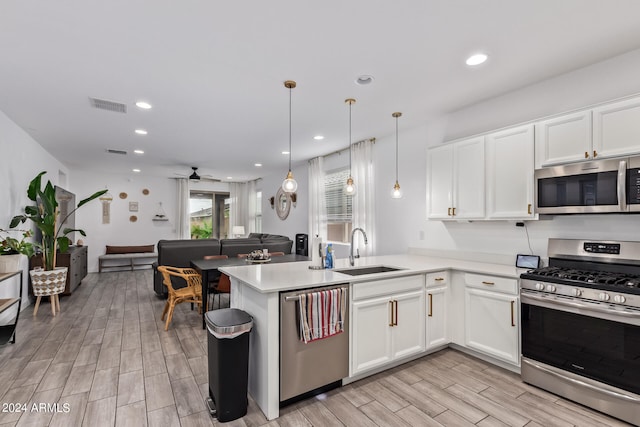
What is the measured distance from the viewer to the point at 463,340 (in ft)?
9.78

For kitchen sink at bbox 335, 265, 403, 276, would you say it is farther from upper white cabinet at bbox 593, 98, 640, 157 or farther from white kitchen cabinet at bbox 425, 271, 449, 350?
upper white cabinet at bbox 593, 98, 640, 157

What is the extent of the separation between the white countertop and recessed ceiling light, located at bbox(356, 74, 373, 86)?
1.77 metres

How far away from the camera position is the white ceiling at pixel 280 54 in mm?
1968

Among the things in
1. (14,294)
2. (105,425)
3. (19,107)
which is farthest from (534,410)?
→ (14,294)

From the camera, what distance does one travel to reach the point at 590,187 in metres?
2.42

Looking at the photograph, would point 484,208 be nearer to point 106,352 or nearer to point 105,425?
point 105,425

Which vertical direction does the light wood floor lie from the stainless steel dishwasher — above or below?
below

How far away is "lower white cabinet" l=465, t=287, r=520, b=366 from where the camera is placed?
2.61 meters

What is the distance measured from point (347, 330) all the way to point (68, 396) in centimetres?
214

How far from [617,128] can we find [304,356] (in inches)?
112

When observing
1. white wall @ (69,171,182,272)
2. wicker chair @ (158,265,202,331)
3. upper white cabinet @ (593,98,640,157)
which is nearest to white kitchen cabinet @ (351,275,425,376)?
upper white cabinet @ (593,98,640,157)

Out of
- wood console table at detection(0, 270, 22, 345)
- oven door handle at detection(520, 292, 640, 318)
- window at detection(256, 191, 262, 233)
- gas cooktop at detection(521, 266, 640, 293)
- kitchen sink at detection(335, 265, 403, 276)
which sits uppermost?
window at detection(256, 191, 262, 233)

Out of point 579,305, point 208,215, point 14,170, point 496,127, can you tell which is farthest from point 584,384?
point 208,215

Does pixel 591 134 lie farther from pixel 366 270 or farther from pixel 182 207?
pixel 182 207
